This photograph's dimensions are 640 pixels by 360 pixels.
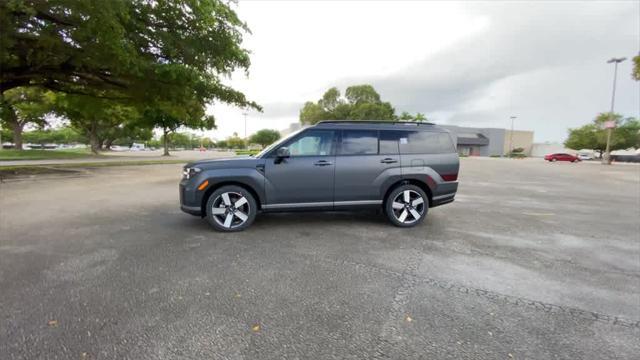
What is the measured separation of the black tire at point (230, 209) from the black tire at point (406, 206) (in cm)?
247

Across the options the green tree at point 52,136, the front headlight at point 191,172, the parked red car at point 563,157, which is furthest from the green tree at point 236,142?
the front headlight at point 191,172

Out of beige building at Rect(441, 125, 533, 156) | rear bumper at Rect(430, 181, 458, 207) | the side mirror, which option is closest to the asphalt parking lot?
rear bumper at Rect(430, 181, 458, 207)

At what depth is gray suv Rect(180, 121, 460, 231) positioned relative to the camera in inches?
195

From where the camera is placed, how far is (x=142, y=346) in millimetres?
2154

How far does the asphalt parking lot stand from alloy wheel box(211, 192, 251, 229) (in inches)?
11.6

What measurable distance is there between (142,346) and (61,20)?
40.5 feet

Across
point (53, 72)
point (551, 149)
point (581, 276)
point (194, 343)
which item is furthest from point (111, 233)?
point (551, 149)

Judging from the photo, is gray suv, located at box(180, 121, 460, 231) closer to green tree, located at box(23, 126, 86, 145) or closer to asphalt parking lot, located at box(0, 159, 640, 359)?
asphalt parking lot, located at box(0, 159, 640, 359)

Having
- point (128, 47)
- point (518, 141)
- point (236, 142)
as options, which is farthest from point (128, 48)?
point (236, 142)

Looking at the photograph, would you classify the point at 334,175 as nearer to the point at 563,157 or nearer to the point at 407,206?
the point at 407,206

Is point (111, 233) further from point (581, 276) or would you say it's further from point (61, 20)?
point (61, 20)

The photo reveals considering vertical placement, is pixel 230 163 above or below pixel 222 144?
below

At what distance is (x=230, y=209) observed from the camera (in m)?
4.96

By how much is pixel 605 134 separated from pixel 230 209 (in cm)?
7255
